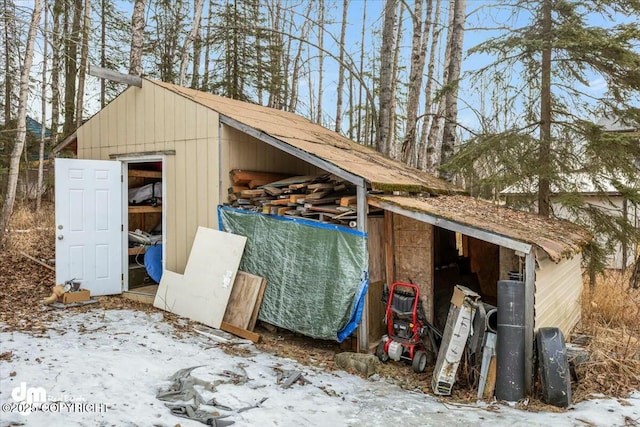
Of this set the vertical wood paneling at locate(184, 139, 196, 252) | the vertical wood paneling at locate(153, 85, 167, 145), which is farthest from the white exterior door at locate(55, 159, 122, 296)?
the vertical wood paneling at locate(184, 139, 196, 252)

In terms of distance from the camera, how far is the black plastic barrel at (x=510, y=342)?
4.23 m

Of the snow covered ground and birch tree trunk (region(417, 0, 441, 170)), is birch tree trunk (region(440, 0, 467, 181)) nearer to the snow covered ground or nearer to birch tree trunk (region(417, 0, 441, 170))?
birch tree trunk (region(417, 0, 441, 170))

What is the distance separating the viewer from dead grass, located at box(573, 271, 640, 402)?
4402 mm

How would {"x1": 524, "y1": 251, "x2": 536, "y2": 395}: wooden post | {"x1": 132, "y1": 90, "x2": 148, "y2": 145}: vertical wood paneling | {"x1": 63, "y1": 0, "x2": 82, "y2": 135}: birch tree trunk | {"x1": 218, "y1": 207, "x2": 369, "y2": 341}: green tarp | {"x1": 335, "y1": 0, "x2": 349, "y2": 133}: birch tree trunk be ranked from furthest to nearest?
{"x1": 335, "y1": 0, "x2": 349, "y2": 133}: birch tree trunk
{"x1": 63, "y1": 0, "x2": 82, "y2": 135}: birch tree trunk
{"x1": 132, "y1": 90, "x2": 148, "y2": 145}: vertical wood paneling
{"x1": 218, "y1": 207, "x2": 369, "y2": 341}: green tarp
{"x1": 524, "y1": 251, "x2": 536, "y2": 395}: wooden post

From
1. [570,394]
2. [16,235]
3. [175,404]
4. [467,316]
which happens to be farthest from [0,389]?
[16,235]

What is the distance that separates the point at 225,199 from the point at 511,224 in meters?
3.78

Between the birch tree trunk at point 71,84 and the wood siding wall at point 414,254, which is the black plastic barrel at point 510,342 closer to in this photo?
the wood siding wall at point 414,254

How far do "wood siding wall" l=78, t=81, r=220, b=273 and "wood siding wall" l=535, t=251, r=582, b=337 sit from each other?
13.9ft

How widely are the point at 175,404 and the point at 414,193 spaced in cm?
437

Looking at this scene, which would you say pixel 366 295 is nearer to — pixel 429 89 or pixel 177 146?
pixel 177 146

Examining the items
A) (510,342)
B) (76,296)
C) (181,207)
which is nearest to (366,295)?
(510,342)

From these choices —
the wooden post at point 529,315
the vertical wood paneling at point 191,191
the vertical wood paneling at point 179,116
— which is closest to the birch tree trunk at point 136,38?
the vertical wood paneling at point 179,116

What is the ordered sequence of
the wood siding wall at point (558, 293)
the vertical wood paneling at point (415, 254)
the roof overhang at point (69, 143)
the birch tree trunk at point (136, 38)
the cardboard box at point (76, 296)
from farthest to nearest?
the birch tree trunk at point (136, 38) < the roof overhang at point (69, 143) < the cardboard box at point (76, 296) < the vertical wood paneling at point (415, 254) < the wood siding wall at point (558, 293)

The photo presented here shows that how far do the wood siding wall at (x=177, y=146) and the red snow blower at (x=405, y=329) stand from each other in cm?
278
